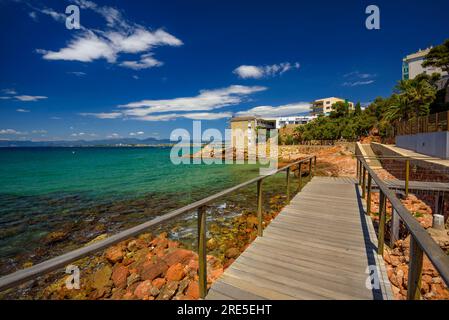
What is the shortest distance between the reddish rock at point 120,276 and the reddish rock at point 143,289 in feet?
1.88

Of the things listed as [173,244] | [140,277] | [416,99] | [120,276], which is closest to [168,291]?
[140,277]

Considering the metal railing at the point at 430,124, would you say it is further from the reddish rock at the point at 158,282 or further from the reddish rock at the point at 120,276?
the reddish rock at the point at 120,276

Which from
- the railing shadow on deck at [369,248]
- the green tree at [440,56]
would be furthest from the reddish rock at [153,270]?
the green tree at [440,56]

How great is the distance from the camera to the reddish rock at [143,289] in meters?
4.76

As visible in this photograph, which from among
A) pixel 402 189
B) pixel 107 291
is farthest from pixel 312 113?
pixel 107 291

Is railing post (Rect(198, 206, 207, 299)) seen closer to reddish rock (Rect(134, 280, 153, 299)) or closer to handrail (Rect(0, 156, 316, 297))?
handrail (Rect(0, 156, 316, 297))

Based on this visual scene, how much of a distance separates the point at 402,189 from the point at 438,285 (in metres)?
5.75

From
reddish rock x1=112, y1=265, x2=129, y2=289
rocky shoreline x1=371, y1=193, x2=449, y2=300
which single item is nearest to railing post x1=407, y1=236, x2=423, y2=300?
rocky shoreline x1=371, y1=193, x2=449, y2=300

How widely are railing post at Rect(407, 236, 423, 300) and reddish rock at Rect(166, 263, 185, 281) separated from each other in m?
4.30

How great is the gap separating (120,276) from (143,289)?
103 centimetres

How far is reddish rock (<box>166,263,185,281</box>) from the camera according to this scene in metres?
5.07

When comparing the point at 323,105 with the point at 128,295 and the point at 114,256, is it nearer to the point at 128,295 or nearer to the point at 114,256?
the point at 114,256

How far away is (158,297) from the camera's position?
4605mm

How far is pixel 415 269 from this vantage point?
181cm
